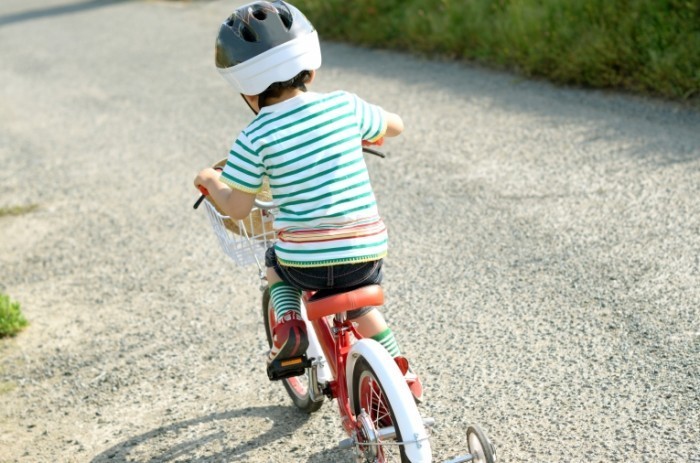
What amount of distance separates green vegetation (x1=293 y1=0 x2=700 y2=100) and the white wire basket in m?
5.04

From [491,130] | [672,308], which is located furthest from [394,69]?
[672,308]

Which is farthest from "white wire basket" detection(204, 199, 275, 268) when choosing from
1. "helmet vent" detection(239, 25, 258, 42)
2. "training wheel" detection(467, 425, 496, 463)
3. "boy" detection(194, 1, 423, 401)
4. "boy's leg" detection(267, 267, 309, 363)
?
"training wheel" detection(467, 425, 496, 463)

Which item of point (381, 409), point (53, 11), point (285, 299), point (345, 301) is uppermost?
point (345, 301)

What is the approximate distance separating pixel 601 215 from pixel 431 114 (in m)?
3.07

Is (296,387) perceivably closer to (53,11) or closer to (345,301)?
(345,301)

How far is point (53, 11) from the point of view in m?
20.5

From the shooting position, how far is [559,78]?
8867 millimetres

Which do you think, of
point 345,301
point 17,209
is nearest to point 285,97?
point 345,301

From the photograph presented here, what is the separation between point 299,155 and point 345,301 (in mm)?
514

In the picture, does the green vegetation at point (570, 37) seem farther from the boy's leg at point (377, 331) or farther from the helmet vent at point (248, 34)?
the helmet vent at point (248, 34)

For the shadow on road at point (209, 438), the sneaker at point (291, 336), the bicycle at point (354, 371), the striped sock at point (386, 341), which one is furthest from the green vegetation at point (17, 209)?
the striped sock at point (386, 341)

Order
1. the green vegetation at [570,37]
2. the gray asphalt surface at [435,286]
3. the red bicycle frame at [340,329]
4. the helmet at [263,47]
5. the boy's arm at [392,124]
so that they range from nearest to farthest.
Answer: the helmet at [263,47]
the red bicycle frame at [340,329]
the boy's arm at [392,124]
the gray asphalt surface at [435,286]
the green vegetation at [570,37]

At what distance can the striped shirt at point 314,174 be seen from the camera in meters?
3.19

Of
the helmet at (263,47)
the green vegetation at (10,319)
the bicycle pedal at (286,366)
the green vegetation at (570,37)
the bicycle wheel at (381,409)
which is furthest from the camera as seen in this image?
the green vegetation at (570,37)
